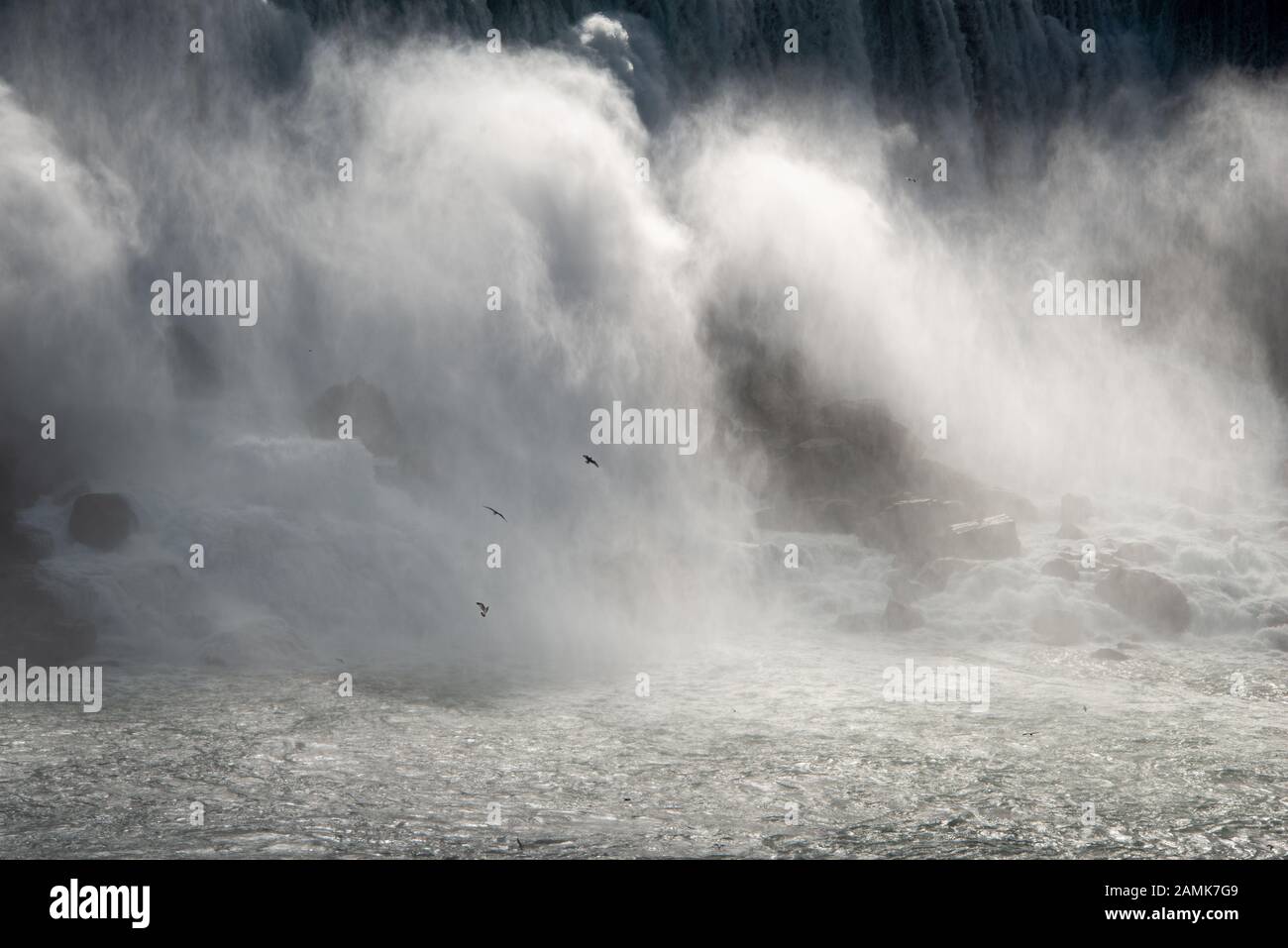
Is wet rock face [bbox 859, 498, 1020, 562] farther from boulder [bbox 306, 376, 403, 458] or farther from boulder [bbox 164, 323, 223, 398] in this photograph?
boulder [bbox 164, 323, 223, 398]

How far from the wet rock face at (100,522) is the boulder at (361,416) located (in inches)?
203

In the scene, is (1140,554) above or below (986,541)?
below

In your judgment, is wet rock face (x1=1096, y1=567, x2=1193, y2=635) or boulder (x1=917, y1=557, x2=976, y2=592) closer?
wet rock face (x1=1096, y1=567, x2=1193, y2=635)

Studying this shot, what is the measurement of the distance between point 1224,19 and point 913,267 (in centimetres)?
1668

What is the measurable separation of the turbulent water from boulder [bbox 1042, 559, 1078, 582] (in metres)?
0.28

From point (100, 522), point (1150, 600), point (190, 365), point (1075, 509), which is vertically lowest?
point (1150, 600)

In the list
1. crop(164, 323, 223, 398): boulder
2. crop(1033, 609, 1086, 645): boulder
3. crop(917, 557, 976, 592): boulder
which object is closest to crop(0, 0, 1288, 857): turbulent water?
crop(164, 323, 223, 398): boulder

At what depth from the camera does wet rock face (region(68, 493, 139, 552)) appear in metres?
20.5

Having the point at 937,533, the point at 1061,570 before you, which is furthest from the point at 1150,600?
the point at 937,533

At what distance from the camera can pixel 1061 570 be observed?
23.6 meters

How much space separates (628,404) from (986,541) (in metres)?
8.71

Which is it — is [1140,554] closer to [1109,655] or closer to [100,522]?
[1109,655]

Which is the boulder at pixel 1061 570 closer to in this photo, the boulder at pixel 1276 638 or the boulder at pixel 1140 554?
the boulder at pixel 1140 554

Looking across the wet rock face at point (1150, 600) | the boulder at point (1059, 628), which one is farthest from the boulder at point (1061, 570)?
the boulder at point (1059, 628)
